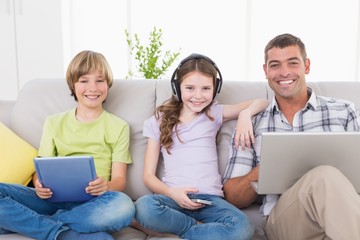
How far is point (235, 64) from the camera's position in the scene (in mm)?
4535

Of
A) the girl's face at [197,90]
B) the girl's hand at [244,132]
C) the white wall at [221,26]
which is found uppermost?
the white wall at [221,26]

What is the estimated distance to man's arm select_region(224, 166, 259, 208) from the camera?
160cm

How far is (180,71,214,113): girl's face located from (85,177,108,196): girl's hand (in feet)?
1.72

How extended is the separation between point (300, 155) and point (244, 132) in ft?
1.21

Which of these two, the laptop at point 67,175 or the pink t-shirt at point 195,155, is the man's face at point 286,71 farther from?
the laptop at point 67,175

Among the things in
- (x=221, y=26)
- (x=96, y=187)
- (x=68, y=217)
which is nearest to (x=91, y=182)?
(x=96, y=187)

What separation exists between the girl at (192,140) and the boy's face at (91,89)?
0.24 metres

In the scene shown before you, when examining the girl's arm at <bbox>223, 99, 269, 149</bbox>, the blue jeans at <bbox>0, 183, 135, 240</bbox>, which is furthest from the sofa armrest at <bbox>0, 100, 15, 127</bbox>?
the girl's arm at <bbox>223, 99, 269, 149</bbox>

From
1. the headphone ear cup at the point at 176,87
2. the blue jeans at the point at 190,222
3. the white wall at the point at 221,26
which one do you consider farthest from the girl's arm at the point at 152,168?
the white wall at the point at 221,26

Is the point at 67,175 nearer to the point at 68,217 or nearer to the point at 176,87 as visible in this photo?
the point at 68,217

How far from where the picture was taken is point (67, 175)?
54.3 inches

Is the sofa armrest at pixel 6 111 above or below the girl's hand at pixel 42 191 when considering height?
above

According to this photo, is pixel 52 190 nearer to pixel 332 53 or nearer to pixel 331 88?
pixel 331 88

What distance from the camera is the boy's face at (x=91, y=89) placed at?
68.5 inches
